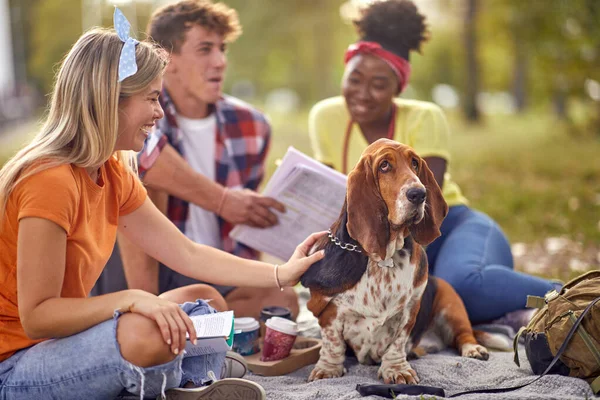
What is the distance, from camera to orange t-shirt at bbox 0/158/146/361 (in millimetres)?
2418

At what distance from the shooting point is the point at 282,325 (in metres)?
3.32

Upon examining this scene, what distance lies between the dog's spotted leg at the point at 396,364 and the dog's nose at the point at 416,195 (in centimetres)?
65

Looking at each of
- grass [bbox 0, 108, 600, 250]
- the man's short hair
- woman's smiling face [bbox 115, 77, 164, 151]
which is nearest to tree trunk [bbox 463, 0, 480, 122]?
grass [bbox 0, 108, 600, 250]

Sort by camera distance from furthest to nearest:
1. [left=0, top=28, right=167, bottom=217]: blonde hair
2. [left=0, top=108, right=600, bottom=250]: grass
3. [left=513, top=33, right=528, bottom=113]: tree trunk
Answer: [left=513, top=33, right=528, bottom=113]: tree trunk, [left=0, top=108, right=600, bottom=250]: grass, [left=0, top=28, right=167, bottom=217]: blonde hair

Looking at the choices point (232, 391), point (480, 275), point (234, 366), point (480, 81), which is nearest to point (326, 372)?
point (234, 366)

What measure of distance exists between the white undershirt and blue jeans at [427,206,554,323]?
4.32 ft

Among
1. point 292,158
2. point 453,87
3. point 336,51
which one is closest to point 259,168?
point 292,158

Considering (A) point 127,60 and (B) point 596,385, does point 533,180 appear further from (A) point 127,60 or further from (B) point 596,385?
(A) point 127,60

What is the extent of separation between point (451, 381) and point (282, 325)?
803 millimetres

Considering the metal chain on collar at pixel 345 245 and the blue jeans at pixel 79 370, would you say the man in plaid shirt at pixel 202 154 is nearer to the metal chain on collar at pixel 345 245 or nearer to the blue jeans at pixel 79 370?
the metal chain on collar at pixel 345 245

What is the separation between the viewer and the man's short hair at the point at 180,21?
13.6 feet

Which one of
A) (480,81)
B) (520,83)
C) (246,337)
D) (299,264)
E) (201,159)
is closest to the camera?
(299,264)

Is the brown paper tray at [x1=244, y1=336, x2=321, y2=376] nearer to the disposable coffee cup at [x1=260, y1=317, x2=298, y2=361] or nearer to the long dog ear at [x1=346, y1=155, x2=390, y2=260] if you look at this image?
the disposable coffee cup at [x1=260, y1=317, x2=298, y2=361]

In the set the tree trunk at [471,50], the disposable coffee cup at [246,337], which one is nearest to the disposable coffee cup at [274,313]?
the disposable coffee cup at [246,337]
